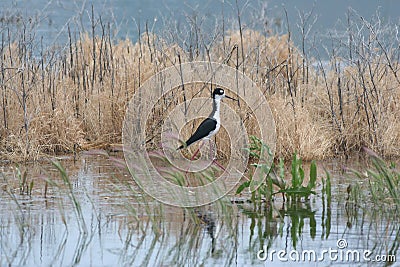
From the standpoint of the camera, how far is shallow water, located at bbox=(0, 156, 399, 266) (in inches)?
263

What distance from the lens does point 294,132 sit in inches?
446

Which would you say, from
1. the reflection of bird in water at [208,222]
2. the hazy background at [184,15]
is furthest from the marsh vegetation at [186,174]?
the hazy background at [184,15]

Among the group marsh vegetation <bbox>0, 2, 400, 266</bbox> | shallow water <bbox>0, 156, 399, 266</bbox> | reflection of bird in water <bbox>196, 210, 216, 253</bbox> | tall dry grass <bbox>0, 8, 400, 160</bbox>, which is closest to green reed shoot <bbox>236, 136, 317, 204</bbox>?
marsh vegetation <bbox>0, 2, 400, 266</bbox>

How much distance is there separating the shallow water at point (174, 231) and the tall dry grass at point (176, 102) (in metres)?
2.56

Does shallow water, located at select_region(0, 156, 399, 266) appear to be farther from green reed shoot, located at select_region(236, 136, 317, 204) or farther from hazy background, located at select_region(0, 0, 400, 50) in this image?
hazy background, located at select_region(0, 0, 400, 50)

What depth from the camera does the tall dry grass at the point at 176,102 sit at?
1140cm

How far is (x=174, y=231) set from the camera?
7.41 m

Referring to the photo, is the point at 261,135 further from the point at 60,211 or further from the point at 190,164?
the point at 60,211

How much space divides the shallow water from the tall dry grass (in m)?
2.56

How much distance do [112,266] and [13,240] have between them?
1.06m

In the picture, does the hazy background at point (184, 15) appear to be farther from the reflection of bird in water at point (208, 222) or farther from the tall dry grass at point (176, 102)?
the reflection of bird in water at point (208, 222)

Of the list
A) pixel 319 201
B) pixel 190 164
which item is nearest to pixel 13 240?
pixel 319 201

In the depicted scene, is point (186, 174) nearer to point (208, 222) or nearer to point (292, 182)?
point (292, 182)

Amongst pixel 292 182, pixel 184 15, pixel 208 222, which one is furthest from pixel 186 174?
pixel 184 15
